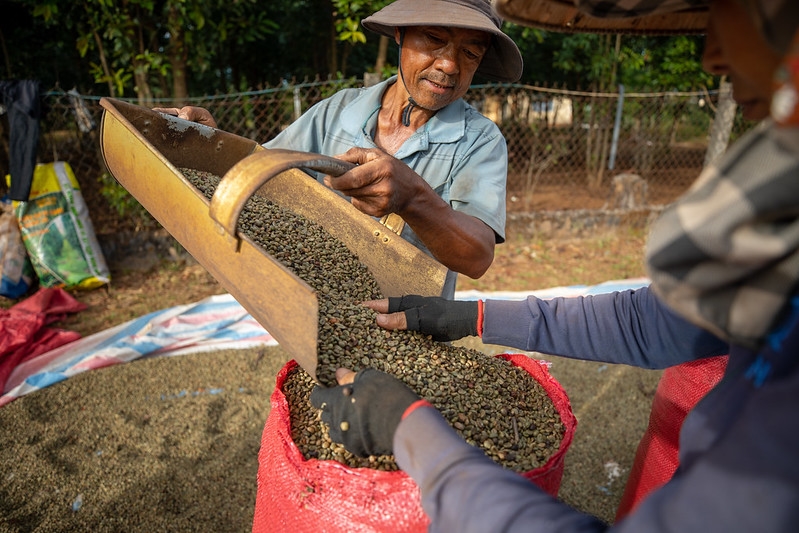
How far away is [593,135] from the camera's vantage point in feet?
27.4

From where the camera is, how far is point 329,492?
136 cm

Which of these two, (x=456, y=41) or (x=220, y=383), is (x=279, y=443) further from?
(x=220, y=383)

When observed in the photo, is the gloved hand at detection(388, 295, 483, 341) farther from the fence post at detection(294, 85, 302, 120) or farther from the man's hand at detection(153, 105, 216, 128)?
the fence post at detection(294, 85, 302, 120)

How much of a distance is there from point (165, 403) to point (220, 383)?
37 centimetres

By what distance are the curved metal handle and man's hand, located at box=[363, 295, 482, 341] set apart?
0.65m

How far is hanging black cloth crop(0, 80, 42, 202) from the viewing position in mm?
4418

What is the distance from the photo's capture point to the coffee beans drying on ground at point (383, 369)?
4.92 feet

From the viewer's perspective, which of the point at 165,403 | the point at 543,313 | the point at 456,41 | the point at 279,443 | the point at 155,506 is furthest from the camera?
the point at 165,403

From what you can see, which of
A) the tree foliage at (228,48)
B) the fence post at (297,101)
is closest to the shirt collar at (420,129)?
the fence post at (297,101)

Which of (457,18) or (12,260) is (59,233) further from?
(457,18)

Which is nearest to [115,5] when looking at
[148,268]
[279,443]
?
[148,268]

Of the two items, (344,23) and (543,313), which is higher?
(344,23)

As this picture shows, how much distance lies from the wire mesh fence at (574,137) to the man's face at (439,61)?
150 inches

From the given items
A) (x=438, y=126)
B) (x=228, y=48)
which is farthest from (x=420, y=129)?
(x=228, y=48)
